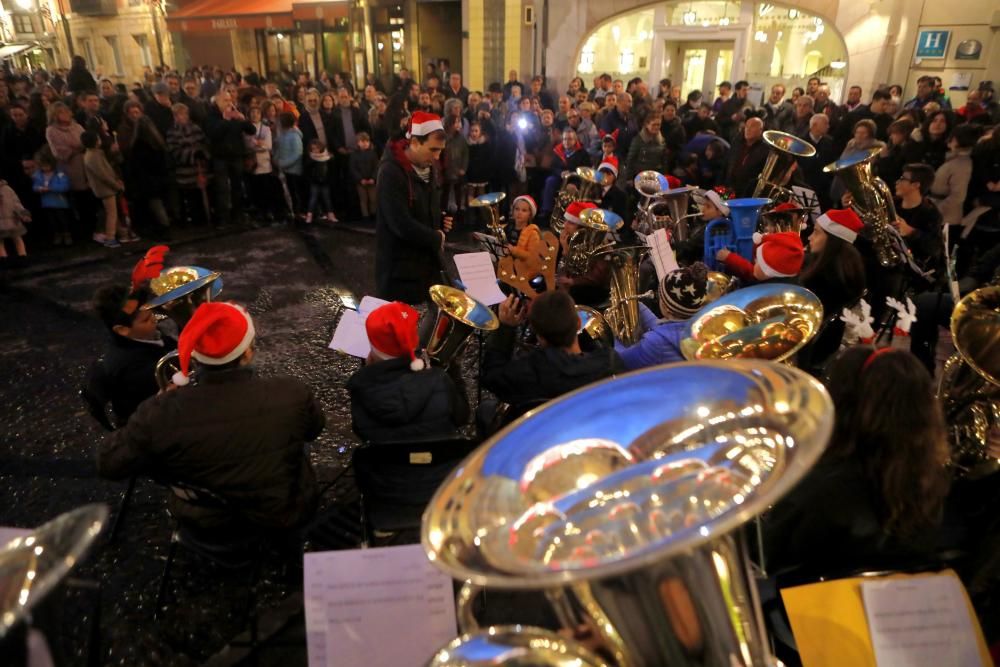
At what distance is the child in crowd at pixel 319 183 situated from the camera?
8.12 meters

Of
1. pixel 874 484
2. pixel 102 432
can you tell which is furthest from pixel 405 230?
pixel 874 484

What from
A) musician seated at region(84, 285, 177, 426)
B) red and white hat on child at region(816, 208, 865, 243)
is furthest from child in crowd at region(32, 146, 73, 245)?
red and white hat on child at region(816, 208, 865, 243)

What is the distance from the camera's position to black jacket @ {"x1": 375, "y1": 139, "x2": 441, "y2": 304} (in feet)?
12.5

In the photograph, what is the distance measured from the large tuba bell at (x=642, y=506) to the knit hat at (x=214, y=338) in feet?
4.29

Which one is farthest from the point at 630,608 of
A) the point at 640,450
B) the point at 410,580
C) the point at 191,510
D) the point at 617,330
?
the point at 617,330

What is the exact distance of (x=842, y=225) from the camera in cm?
363

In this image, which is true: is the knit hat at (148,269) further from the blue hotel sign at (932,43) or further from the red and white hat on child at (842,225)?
the blue hotel sign at (932,43)

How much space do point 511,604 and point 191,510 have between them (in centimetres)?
136

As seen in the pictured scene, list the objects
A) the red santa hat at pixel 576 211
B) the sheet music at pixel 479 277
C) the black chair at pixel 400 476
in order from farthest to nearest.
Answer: the red santa hat at pixel 576 211 → the sheet music at pixel 479 277 → the black chair at pixel 400 476

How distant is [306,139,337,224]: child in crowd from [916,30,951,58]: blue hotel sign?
10.8 m

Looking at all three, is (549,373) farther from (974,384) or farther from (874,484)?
(974,384)

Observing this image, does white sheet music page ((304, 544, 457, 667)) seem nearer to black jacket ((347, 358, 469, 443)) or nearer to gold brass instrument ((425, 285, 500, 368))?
black jacket ((347, 358, 469, 443))

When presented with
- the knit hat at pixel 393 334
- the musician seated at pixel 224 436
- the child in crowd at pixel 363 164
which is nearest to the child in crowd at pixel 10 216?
the child in crowd at pixel 363 164

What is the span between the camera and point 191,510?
7.85 feet
